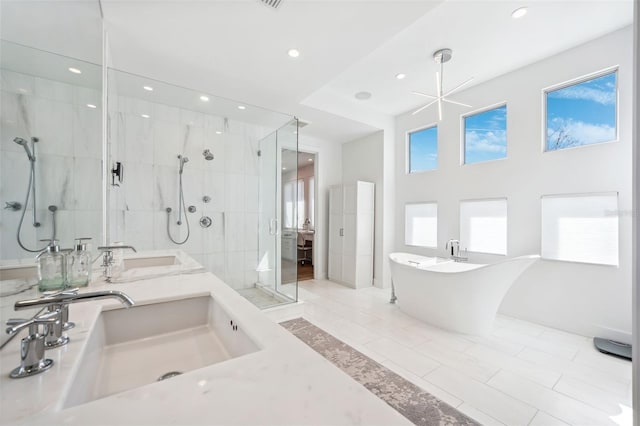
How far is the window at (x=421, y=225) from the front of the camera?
4.07m

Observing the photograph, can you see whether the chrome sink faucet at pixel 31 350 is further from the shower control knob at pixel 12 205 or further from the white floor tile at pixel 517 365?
the white floor tile at pixel 517 365

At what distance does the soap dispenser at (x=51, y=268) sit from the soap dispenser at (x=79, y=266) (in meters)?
0.07

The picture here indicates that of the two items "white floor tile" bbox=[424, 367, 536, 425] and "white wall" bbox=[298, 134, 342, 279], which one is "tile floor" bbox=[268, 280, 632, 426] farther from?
"white wall" bbox=[298, 134, 342, 279]

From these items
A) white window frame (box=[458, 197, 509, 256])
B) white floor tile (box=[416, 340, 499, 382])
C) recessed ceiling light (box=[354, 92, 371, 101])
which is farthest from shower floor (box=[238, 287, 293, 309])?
recessed ceiling light (box=[354, 92, 371, 101])

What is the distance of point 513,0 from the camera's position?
212 cm

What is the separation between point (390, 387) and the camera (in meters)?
1.85

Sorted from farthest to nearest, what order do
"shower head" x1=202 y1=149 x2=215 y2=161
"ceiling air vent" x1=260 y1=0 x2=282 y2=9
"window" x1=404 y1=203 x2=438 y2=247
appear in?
"window" x1=404 y1=203 x2=438 y2=247
"shower head" x1=202 y1=149 x2=215 y2=161
"ceiling air vent" x1=260 y1=0 x2=282 y2=9

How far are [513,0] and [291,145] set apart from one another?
290 cm

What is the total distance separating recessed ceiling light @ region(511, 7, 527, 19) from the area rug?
331cm

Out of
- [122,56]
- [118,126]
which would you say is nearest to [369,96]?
[122,56]

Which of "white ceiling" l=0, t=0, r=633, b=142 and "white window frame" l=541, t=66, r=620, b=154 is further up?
"white ceiling" l=0, t=0, r=633, b=142

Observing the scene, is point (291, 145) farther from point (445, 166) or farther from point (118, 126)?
point (445, 166)

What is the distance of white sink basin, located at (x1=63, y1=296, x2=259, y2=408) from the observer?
0.85 meters

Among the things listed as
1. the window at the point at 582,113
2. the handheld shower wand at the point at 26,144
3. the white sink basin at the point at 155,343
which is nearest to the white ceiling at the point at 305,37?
the window at the point at 582,113
